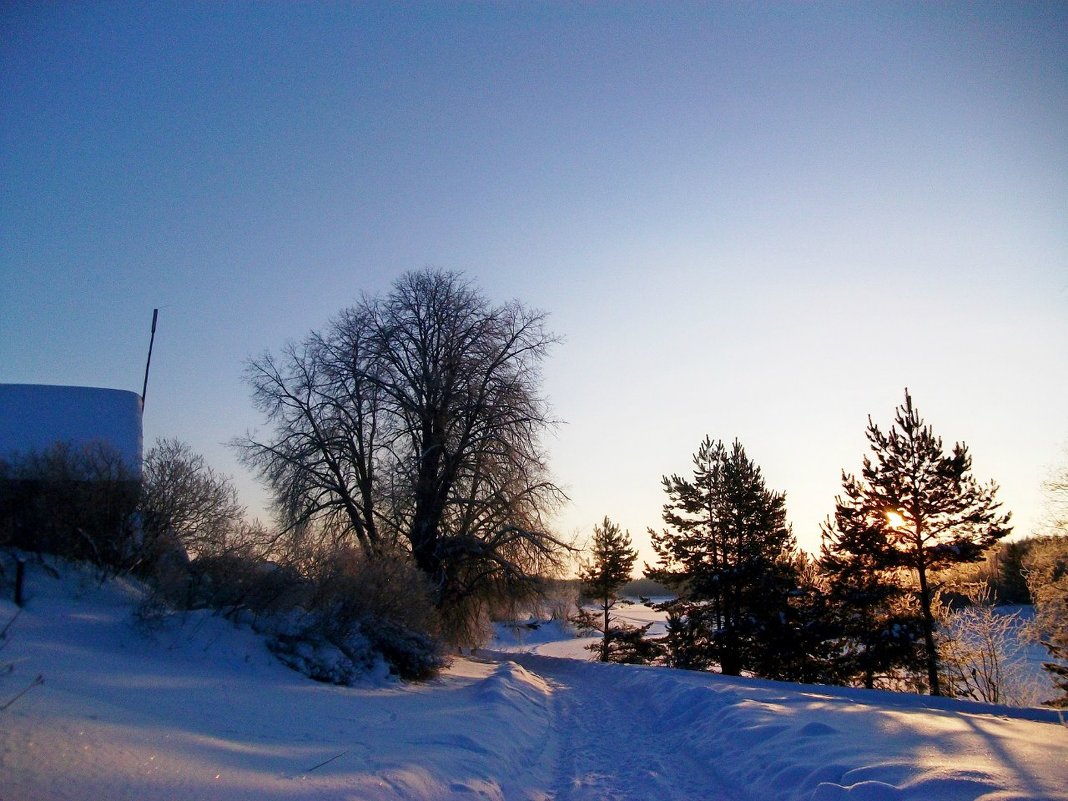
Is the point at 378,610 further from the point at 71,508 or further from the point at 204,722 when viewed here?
the point at 204,722

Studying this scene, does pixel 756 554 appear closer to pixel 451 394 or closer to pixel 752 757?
pixel 451 394

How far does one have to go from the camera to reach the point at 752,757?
951 centimetres

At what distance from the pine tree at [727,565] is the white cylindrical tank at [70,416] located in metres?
25.4

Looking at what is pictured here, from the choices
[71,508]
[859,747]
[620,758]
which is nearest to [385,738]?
[620,758]

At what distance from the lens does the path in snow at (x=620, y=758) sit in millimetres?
8594

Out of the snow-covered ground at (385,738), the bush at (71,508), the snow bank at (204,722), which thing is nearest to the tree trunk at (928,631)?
the snow-covered ground at (385,738)

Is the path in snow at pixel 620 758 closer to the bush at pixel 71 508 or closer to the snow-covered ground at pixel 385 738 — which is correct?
the snow-covered ground at pixel 385 738

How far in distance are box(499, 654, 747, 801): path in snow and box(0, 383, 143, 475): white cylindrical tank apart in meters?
11.7

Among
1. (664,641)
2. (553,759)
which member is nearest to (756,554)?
(664,641)

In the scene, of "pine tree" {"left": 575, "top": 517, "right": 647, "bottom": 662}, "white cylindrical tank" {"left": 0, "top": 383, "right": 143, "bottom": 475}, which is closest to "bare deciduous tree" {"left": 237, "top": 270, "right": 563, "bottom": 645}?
"white cylindrical tank" {"left": 0, "top": 383, "right": 143, "bottom": 475}

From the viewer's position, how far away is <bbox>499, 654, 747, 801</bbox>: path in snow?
859 centimetres

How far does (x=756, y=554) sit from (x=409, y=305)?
19837mm

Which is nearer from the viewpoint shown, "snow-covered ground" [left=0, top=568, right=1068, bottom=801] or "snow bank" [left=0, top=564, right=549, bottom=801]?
"snow bank" [left=0, top=564, right=549, bottom=801]

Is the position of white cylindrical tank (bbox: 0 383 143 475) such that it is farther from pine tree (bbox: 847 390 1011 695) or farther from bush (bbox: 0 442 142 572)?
pine tree (bbox: 847 390 1011 695)
